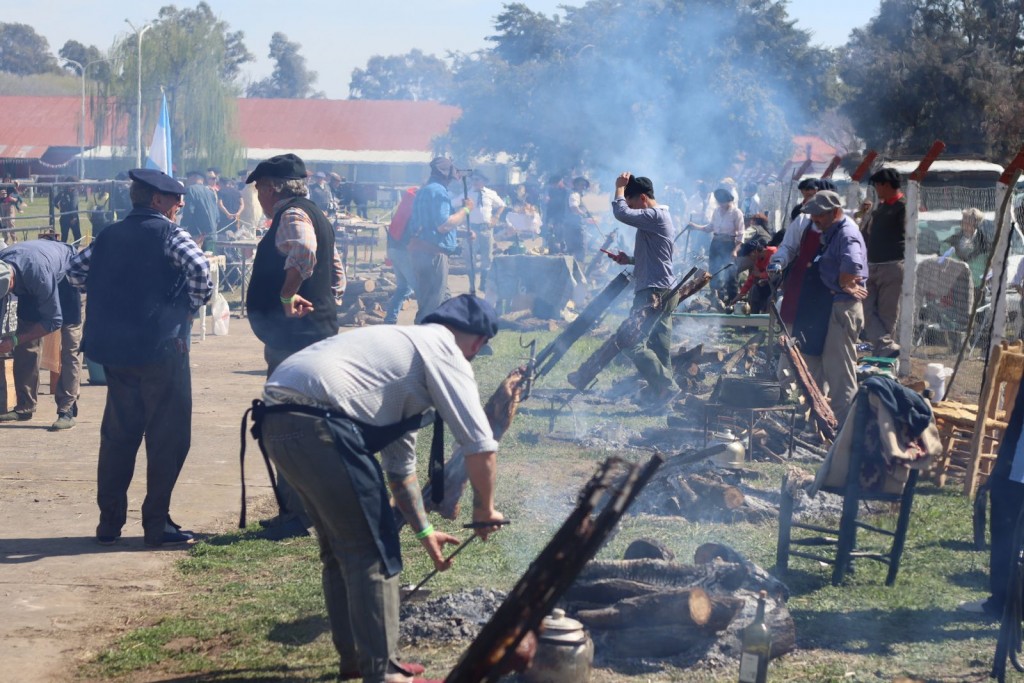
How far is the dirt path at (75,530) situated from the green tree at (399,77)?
5535 inches

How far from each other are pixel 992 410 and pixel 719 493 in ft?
7.32

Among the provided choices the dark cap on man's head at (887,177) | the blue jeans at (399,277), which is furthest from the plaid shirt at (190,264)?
the dark cap on man's head at (887,177)

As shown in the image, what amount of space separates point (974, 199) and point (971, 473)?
918 centimetres

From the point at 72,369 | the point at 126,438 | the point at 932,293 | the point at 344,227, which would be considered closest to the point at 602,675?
the point at 126,438

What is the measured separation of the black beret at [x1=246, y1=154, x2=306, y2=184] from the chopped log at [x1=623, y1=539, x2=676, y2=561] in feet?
9.07

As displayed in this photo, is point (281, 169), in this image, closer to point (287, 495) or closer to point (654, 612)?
point (287, 495)

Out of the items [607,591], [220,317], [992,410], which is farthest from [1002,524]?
[220,317]

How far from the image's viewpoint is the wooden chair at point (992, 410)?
24.8 feet

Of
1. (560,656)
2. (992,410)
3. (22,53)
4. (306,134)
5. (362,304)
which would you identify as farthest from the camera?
(22,53)

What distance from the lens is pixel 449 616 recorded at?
5168 mm

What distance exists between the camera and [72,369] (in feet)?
30.9

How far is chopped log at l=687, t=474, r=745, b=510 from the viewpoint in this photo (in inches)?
288

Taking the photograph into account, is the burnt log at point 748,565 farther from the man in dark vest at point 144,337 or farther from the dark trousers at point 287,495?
the man in dark vest at point 144,337

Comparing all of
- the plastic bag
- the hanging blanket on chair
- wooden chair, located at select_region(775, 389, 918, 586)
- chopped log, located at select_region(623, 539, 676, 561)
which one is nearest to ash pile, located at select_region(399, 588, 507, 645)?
chopped log, located at select_region(623, 539, 676, 561)
